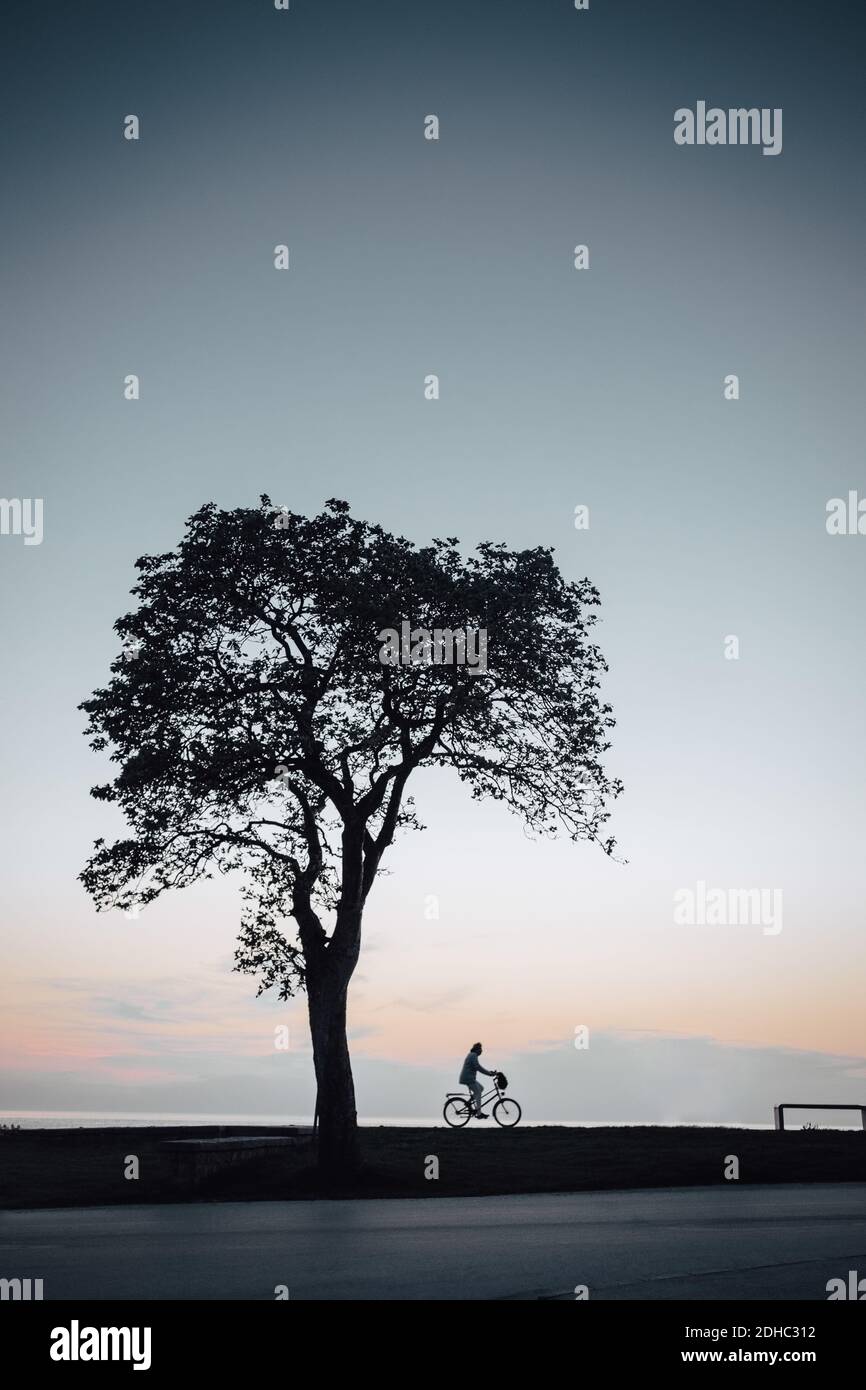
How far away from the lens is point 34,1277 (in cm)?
1028

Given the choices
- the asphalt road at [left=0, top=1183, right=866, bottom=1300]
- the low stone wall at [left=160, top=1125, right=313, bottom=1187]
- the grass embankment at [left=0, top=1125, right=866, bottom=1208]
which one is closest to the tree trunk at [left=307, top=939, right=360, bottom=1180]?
the grass embankment at [left=0, top=1125, right=866, bottom=1208]

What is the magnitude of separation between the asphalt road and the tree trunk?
4.83 meters

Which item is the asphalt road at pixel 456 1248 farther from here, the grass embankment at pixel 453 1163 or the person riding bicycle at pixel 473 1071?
the person riding bicycle at pixel 473 1071

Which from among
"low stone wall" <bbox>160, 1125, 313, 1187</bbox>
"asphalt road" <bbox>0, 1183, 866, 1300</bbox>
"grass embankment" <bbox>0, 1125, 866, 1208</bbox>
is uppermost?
"asphalt road" <bbox>0, 1183, 866, 1300</bbox>

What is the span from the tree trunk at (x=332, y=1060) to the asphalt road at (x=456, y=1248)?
483cm

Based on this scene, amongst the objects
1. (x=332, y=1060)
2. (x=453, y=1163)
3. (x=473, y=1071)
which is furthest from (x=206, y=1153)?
(x=473, y=1071)

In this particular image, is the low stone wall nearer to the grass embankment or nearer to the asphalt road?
the grass embankment

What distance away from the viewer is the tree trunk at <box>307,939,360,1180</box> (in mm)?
24016

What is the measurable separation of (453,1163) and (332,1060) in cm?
307

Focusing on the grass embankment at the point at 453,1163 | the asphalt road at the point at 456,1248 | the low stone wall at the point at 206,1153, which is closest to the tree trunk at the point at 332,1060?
the grass embankment at the point at 453,1163

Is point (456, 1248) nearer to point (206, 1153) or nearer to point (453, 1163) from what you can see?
point (206, 1153)

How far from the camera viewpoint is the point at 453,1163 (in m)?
25.1
